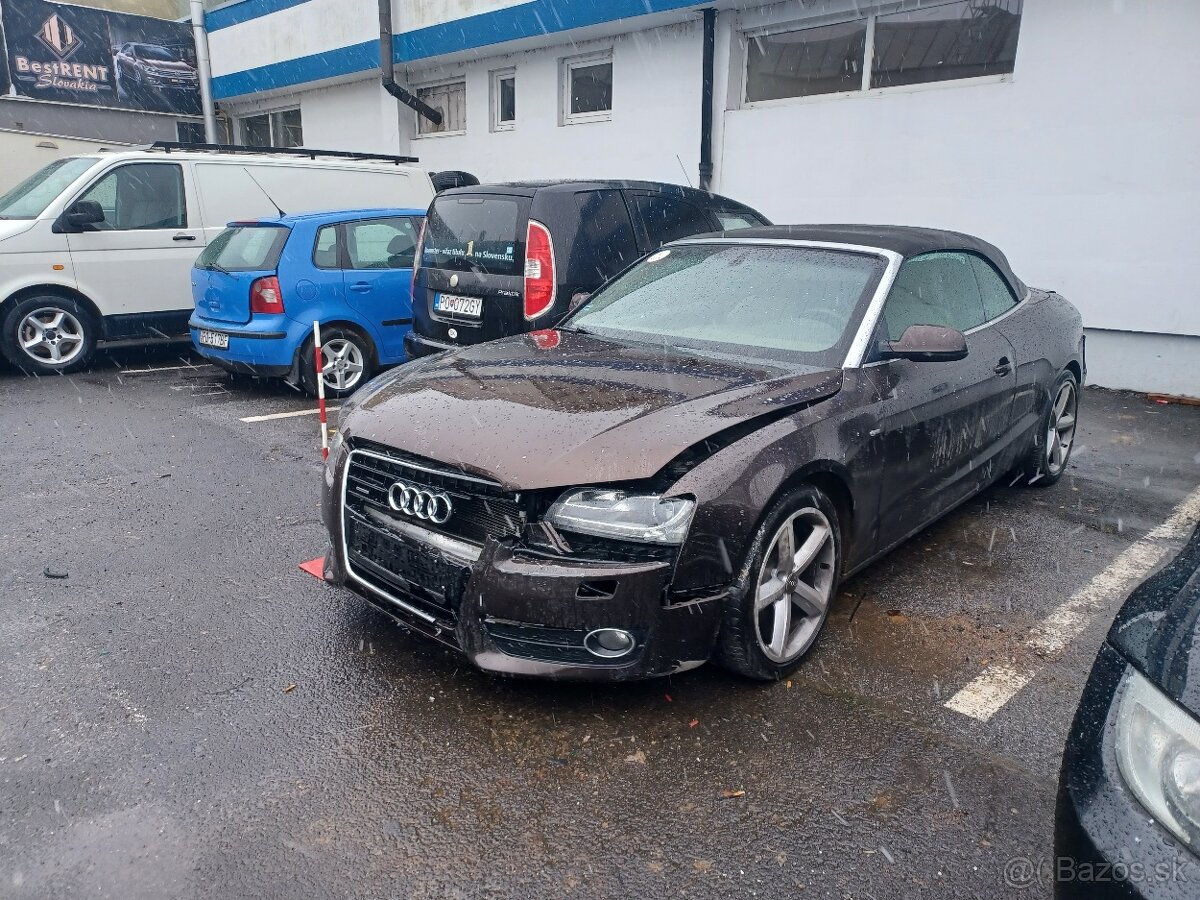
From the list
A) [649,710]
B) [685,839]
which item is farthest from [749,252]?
[685,839]

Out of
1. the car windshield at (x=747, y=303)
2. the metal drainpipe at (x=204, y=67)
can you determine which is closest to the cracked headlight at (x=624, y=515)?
the car windshield at (x=747, y=303)

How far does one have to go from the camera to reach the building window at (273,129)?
18.8 meters

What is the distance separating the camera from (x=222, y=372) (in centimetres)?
922

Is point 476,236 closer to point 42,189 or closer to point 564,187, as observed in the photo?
point 564,187

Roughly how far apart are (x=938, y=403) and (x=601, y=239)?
2956 millimetres

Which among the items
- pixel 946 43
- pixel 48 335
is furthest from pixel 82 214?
pixel 946 43

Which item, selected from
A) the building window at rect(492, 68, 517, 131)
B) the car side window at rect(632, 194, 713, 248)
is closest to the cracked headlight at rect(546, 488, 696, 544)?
the car side window at rect(632, 194, 713, 248)

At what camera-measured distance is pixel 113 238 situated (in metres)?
8.54

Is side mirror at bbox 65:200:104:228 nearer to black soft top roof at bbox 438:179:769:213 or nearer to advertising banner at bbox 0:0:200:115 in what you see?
black soft top roof at bbox 438:179:769:213

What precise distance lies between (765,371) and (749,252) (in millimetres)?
1075

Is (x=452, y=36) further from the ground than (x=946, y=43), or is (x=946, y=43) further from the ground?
(x=452, y=36)

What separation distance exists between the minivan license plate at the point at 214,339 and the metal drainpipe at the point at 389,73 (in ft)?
27.3

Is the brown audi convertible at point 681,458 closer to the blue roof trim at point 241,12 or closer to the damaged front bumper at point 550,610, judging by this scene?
the damaged front bumper at point 550,610

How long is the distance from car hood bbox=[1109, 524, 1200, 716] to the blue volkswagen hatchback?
6.39 metres
